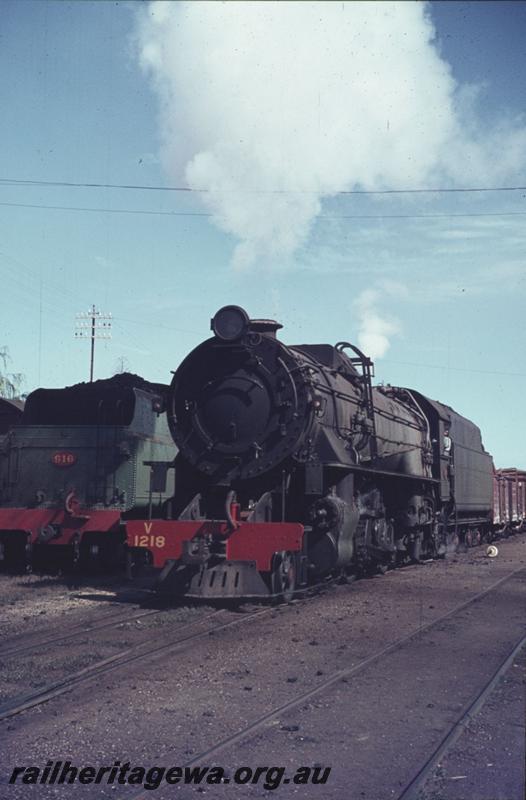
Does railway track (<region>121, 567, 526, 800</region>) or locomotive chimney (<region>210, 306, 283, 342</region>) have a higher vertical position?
locomotive chimney (<region>210, 306, 283, 342</region>)

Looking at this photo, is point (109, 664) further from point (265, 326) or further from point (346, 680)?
point (265, 326)

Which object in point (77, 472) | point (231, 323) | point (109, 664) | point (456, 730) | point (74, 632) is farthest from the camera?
point (77, 472)

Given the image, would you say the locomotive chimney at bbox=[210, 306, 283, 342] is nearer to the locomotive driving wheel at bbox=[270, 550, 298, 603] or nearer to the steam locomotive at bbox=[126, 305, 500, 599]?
the steam locomotive at bbox=[126, 305, 500, 599]

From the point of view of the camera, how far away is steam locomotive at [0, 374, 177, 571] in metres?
12.8

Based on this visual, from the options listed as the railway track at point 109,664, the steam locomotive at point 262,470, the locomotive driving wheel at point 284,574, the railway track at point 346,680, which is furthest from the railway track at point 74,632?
the railway track at point 346,680

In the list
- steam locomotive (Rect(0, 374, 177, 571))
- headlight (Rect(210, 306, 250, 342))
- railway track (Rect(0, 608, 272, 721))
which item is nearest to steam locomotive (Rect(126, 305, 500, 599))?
headlight (Rect(210, 306, 250, 342))

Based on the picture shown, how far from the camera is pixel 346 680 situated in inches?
252

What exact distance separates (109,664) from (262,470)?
3.77 metres

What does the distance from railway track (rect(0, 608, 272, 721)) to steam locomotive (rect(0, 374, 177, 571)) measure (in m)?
3.99

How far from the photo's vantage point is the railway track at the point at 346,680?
4363 mm

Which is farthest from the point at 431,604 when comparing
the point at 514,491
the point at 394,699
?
the point at 514,491

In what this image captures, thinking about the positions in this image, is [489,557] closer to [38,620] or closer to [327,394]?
[327,394]

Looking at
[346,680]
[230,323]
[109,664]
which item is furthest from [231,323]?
[346,680]

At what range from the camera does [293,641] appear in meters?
7.96
